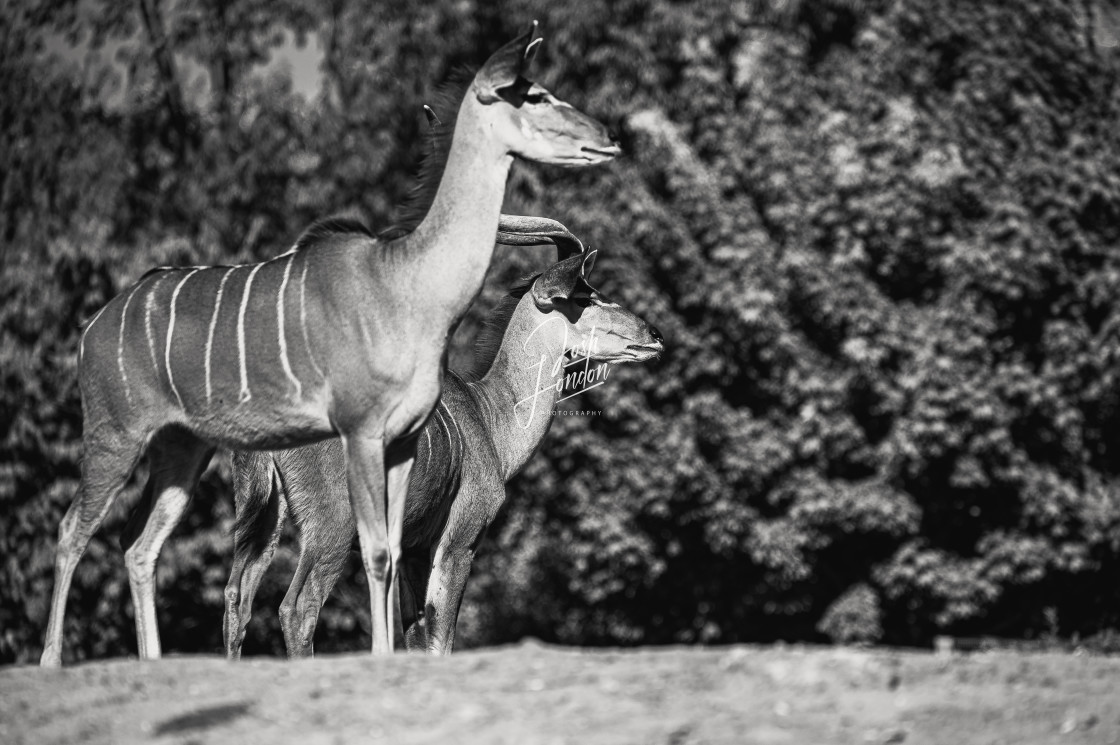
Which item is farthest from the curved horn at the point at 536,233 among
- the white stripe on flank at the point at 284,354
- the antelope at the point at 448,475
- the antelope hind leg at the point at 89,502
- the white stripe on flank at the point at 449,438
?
the antelope hind leg at the point at 89,502

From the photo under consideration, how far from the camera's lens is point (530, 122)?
27.0ft

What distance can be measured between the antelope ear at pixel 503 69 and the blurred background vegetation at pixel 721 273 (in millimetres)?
13022

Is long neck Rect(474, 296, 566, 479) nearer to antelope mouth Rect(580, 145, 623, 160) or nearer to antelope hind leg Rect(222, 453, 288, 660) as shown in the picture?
antelope hind leg Rect(222, 453, 288, 660)

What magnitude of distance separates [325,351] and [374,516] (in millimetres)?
890

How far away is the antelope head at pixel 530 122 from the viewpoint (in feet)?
26.9

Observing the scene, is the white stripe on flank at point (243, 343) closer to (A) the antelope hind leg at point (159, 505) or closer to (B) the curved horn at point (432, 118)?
(A) the antelope hind leg at point (159, 505)

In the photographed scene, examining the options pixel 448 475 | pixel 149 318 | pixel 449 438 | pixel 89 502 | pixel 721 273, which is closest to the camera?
pixel 89 502

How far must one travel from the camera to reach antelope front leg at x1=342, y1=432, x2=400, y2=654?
7.79m

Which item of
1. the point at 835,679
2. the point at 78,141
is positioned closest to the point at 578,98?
the point at 78,141

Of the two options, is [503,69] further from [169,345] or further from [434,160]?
[169,345]

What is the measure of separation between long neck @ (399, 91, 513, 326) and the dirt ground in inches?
82.3

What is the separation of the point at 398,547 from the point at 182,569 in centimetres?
1295

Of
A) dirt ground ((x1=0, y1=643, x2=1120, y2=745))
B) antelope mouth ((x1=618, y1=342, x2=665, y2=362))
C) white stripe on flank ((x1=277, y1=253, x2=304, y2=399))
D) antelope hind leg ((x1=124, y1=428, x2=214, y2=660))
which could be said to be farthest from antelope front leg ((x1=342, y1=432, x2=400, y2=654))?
antelope mouth ((x1=618, y1=342, x2=665, y2=362))

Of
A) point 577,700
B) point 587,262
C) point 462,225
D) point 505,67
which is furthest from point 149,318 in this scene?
point 587,262
